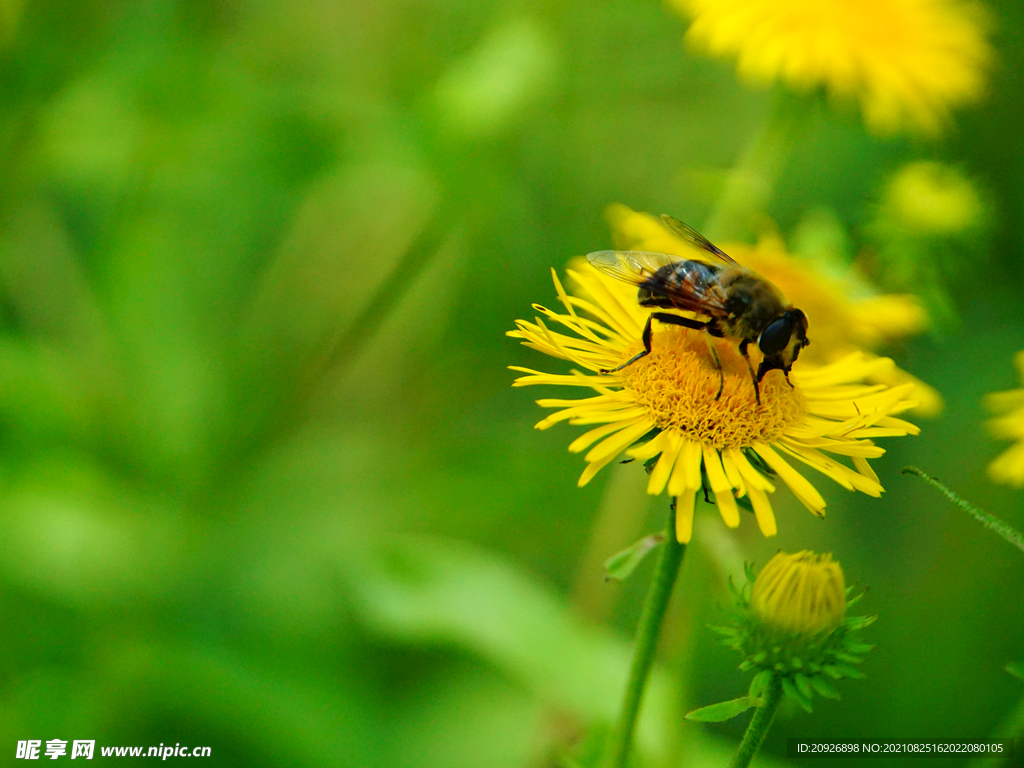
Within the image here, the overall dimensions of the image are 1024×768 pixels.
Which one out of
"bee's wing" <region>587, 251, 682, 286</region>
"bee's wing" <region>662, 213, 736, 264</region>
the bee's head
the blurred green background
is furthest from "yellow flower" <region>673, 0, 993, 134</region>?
the bee's head

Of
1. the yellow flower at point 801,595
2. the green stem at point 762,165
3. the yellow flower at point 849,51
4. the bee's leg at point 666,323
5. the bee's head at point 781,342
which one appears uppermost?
the yellow flower at point 849,51

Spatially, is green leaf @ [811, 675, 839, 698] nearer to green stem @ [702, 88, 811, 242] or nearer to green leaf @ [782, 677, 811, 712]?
green leaf @ [782, 677, 811, 712]

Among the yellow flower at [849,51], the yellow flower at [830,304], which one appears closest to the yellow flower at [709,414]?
the yellow flower at [830,304]

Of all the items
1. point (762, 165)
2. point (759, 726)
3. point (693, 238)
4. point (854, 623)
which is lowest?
point (759, 726)

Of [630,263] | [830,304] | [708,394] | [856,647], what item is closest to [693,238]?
[630,263]

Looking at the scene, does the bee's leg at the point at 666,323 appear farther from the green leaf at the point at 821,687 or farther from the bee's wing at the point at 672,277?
the green leaf at the point at 821,687

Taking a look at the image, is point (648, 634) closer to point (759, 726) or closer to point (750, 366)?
point (759, 726)
